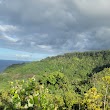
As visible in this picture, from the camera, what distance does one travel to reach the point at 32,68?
152m

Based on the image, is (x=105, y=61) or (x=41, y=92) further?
(x=105, y=61)

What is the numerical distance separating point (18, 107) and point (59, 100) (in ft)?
149

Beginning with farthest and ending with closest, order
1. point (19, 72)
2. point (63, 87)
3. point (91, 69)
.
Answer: point (91, 69), point (19, 72), point (63, 87)

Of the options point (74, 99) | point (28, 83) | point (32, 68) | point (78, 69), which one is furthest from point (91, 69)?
point (28, 83)

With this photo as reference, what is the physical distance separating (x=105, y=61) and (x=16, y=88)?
166m

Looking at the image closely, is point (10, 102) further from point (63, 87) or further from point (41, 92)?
point (63, 87)

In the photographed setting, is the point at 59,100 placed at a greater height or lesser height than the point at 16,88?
lesser

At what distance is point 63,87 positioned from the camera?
9431 centimetres

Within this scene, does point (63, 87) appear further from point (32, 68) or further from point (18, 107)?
point (18, 107)

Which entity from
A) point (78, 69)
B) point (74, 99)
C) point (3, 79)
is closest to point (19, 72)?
point (3, 79)

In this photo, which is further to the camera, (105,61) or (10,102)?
(105,61)

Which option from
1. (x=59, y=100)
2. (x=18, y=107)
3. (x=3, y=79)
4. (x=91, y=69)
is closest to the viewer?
(x=18, y=107)

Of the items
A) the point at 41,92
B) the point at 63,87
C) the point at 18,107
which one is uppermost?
the point at 41,92

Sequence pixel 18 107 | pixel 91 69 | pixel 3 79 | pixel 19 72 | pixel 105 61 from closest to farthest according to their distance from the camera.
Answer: pixel 18 107, pixel 3 79, pixel 19 72, pixel 91 69, pixel 105 61
